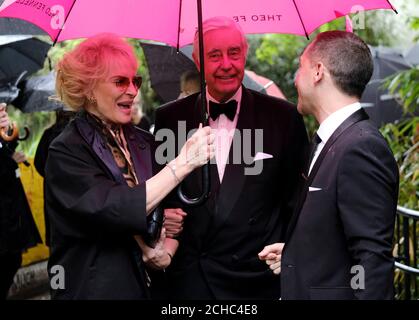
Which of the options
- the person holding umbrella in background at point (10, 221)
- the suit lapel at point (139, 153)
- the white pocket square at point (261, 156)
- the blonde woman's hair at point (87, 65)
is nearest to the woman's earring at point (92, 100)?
the blonde woman's hair at point (87, 65)

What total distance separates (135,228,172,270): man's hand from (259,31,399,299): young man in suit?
0.61m

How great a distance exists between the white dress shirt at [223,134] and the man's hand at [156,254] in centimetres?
59

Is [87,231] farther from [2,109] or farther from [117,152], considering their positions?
[2,109]

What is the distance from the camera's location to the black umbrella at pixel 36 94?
812cm

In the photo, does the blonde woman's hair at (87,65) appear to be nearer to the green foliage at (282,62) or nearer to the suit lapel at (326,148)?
the suit lapel at (326,148)

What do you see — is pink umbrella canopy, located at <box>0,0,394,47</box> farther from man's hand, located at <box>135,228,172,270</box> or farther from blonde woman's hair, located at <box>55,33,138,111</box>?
man's hand, located at <box>135,228,172,270</box>

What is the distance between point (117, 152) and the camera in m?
3.75

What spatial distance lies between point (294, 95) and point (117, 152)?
14.8 metres

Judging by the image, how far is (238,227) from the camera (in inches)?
163

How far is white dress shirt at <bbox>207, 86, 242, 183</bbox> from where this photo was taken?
428 centimetres

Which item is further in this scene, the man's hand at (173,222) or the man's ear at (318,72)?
the man's hand at (173,222)

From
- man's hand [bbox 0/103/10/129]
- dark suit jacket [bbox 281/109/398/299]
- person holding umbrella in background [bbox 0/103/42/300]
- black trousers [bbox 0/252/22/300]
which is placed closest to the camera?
dark suit jacket [bbox 281/109/398/299]

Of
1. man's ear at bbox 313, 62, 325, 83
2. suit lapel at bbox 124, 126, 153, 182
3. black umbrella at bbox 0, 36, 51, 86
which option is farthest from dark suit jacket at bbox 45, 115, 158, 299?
black umbrella at bbox 0, 36, 51, 86

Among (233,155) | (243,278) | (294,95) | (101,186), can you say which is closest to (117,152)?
(101,186)
